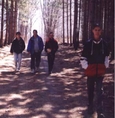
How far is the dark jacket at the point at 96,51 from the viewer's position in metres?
6.52

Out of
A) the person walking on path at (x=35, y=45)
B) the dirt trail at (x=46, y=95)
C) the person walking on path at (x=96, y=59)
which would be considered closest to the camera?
the person walking on path at (x=96, y=59)


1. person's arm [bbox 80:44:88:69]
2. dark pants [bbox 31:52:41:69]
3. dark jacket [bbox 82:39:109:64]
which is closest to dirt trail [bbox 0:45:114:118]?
dark pants [bbox 31:52:41:69]

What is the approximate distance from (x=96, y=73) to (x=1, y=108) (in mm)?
2814

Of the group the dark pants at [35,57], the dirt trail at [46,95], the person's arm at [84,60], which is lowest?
the dirt trail at [46,95]

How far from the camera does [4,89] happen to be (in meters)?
10.4

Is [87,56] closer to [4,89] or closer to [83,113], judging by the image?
[83,113]

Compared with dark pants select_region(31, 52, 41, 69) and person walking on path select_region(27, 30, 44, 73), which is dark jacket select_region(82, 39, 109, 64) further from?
dark pants select_region(31, 52, 41, 69)

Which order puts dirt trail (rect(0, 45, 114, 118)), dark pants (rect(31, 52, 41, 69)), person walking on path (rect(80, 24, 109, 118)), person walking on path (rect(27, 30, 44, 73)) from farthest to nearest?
dark pants (rect(31, 52, 41, 69)), person walking on path (rect(27, 30, 44, 73)), dirt trail (rect(0, 45, 114, 118)), person walking on path (rect(80, 24, 109, 118))

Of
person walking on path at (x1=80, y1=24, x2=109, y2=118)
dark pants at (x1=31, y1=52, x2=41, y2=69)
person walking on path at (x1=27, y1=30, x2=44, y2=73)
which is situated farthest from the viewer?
dark pants at (x1=31, y1=52, x2=41, y2=69)

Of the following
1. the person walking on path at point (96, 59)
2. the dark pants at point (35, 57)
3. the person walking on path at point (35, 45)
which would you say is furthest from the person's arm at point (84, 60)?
the dark pants at point (35, 57)

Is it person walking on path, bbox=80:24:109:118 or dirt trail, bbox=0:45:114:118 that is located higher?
person walking on path, bbox=80:24:109:118

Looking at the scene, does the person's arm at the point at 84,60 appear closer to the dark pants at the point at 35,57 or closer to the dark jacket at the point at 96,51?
the dark jacket at the point at 96,51

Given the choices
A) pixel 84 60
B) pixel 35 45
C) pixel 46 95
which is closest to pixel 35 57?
pixel 35 45

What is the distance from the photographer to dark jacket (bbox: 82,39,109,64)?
652cm
